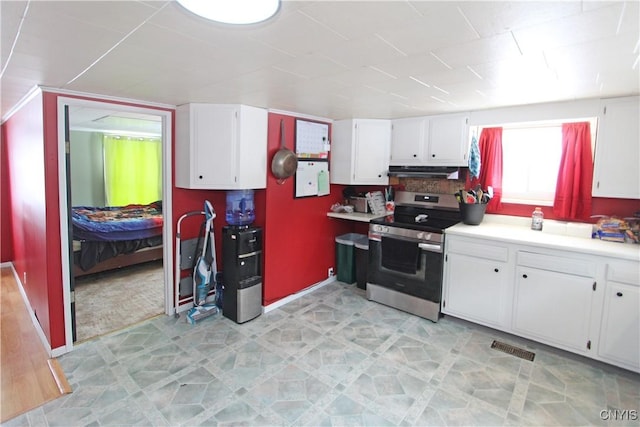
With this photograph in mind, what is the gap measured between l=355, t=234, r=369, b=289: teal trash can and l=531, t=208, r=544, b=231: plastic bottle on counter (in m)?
1.74

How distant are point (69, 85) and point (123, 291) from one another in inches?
98.8

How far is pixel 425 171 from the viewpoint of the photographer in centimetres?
370

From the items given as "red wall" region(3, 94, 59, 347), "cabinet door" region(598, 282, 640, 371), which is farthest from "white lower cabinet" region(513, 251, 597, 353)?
"red wall" region(3, 94, 59, 347)

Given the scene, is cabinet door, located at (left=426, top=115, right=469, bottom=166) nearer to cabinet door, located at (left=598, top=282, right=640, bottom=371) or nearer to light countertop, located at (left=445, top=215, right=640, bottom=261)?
light countertop, located at (left=445, top=215, right=640, bottom=261)

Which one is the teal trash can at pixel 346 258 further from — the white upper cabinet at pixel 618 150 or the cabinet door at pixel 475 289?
the white upper cabinet at pixel 618 150

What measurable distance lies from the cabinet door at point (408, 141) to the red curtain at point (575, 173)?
4.17ft

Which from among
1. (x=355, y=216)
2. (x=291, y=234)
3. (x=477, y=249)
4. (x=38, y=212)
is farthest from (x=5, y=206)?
(x=477, y=249)

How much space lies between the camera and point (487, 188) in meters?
3.61

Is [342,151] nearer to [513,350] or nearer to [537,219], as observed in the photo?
[537,219]

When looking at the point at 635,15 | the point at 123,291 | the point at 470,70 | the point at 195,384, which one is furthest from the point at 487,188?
the point at 123,291

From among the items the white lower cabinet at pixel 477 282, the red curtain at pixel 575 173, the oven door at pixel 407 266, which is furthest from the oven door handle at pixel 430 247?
the red curtain at pixel 575 173

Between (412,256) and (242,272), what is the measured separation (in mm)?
1687

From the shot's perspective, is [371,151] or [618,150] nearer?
[618,150]

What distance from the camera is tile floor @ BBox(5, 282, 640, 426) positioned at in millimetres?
2086
